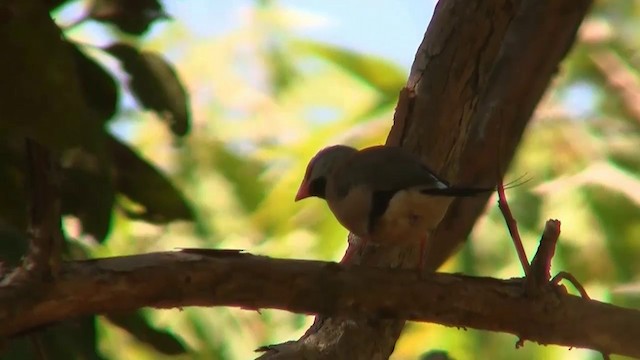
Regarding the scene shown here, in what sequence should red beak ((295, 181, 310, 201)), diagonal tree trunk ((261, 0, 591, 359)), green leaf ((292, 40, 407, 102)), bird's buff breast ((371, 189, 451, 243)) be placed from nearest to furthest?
bird's buff breast ((371, 189, 451, 243))
diagonal tree trunk ((261, 0, 591, 359))
red beak ((295, 181, 310, 201))
green leaf ((292, 40, 407, 102))

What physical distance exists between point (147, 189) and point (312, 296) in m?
0.51

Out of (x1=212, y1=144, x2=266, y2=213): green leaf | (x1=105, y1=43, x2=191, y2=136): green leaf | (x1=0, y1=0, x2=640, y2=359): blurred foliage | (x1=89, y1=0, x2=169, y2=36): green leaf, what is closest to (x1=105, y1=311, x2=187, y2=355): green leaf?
(x1=0, y1=0, x2=640, y2=359): blurred foliage

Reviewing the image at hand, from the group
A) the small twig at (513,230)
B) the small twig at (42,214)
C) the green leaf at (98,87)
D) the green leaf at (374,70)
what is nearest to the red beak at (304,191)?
the green leaf at (98,87)

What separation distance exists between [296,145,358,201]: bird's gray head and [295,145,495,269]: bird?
0.20 ft

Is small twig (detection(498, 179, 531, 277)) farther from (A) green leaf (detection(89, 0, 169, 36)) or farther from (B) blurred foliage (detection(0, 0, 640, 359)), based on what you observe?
(A) green leaf (detection(89, 0, 169, 36))

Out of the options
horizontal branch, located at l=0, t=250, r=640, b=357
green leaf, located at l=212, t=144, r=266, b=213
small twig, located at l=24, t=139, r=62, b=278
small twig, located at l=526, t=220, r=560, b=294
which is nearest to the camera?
small twig, located at l=24, t=139, r=62, b=278

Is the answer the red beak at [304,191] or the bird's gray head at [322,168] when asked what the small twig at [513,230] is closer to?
the bird's gray head at [322,168]

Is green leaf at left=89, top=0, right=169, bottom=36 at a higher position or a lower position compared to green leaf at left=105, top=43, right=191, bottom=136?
higher

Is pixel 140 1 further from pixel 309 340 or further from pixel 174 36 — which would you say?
pixel 174 36

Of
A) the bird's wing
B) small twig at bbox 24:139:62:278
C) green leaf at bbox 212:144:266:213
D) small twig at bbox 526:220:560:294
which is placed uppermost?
green leaf at bbox 212:144:266:213

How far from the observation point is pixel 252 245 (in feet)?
10.5

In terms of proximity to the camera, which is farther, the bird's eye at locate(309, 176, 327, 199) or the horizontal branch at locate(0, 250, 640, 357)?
the bird's eye at locate(309, 176, 327, 199)

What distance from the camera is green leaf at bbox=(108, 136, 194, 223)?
1620mm

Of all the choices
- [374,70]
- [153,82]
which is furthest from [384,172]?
[374,70]
